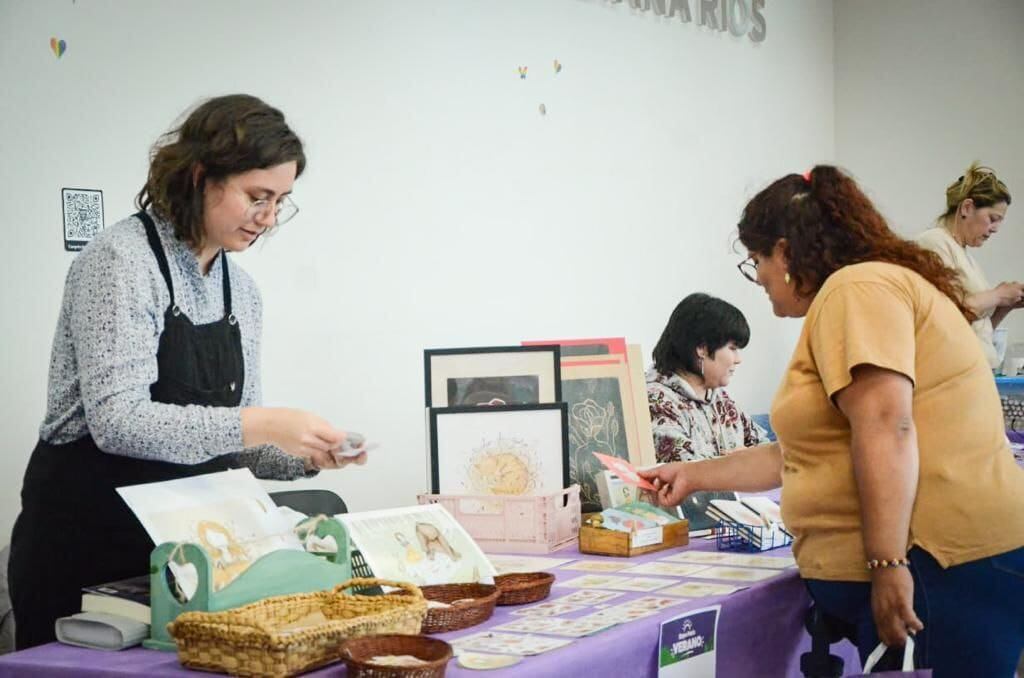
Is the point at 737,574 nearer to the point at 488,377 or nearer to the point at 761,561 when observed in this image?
the point at 761,561

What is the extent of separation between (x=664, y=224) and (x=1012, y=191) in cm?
244

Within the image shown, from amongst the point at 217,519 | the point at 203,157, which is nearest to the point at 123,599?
the point at 217,519

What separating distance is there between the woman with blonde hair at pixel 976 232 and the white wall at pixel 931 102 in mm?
1226

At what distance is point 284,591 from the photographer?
1.62 meters

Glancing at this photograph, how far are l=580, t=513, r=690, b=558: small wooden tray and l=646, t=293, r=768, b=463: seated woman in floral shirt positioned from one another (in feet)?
3.57

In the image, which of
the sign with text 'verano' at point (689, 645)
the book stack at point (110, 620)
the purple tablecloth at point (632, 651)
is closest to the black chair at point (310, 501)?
the purple tablecloth at point (632, 651)

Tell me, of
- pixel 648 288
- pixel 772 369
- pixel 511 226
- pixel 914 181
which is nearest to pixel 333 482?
pixel 511 226

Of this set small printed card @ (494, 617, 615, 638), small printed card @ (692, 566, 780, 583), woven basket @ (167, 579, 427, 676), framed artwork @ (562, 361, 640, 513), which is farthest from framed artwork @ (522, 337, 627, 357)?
woven basket @ (167, 579, 427, 676)

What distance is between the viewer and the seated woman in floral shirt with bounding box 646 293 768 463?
3543 mm

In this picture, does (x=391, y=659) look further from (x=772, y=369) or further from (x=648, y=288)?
(x=772, y=369)

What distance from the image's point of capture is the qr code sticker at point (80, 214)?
3.17m

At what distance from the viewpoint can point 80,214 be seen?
3.21 m

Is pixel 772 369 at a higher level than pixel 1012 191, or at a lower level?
lower

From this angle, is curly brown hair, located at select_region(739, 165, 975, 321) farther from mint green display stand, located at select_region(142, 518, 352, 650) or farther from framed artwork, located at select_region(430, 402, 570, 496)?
mint green display stand, located at select_region(142, 518, 352, 650)
